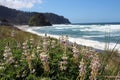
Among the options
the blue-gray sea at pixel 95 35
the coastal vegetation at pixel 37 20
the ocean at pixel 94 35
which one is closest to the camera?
the ocean at pixel 94 35

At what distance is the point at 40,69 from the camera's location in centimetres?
502

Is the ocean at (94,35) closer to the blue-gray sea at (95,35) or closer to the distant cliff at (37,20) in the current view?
the blue-gray sea at (95,35)

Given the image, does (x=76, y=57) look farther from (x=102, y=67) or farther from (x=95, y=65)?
(x=95, y=65)

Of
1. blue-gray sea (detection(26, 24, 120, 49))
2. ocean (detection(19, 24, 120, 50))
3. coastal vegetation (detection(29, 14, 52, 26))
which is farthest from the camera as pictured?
coastal vegetation (detection(29, 14, 52, 26))

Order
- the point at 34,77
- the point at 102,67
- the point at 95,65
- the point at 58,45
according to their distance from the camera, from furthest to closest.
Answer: the point at 58,45, the point at 102,67, the point at 34,77, the point at 95,65

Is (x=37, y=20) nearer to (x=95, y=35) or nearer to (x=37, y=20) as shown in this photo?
(x=37, y=20)

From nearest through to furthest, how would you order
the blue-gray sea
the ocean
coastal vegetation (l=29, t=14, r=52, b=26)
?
the ocean → the blue-gray sea → coastal vegetation (l=29, t=14, r=52, b=26)

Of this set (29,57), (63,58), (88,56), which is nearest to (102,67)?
(88,56)

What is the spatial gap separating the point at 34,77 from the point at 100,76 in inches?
38.1

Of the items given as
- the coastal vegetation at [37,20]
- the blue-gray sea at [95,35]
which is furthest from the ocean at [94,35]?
the coastal vegetation at [37,20]

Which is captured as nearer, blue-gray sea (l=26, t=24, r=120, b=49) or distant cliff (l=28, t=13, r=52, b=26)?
blue-gray sea (l=26, t=24, r=120, b=49)

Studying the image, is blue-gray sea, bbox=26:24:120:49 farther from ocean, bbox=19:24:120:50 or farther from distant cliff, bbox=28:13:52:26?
distant cliff, bbox=28:13:52:26

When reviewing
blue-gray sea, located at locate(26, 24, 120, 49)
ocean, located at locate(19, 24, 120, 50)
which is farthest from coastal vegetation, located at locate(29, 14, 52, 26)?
ocean, located at locate(19, 24, 120, 50)

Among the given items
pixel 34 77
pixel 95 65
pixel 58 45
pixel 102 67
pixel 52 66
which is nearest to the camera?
pixel 95 65
